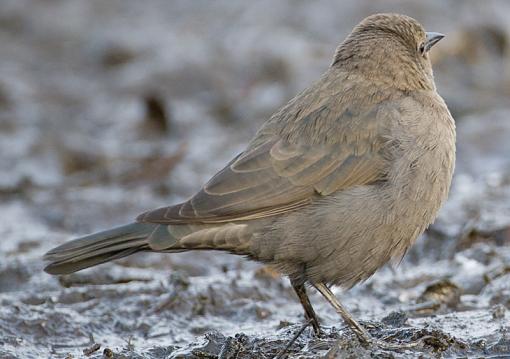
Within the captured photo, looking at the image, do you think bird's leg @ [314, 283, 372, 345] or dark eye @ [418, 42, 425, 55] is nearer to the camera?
bird's leg @ [314, 283, 372, 345]

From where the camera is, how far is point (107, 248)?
6.01 metres

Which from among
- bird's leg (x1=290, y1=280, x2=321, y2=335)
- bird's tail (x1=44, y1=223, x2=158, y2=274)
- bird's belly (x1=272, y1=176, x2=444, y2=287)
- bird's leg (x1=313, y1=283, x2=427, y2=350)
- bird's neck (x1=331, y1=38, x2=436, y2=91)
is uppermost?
bird's neck (x1=331, y1=38, x2=436, y2=91)

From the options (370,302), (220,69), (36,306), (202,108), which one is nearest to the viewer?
(36,306)

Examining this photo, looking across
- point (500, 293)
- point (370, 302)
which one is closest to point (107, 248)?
point (370, 302)

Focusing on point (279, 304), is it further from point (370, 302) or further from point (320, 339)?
point (320, 339)

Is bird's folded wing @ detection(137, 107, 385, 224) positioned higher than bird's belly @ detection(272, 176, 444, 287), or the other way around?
bird's folded wing @ detection(137, 107, 385, 224)

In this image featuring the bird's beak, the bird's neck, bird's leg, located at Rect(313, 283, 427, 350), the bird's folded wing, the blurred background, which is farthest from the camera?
the bird's beak

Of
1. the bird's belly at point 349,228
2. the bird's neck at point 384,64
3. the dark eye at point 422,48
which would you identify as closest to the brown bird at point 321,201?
the bird's belly at point 349,228

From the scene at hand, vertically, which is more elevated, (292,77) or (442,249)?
(292,77)

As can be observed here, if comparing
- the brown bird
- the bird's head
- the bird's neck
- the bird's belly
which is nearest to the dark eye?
the bird's head

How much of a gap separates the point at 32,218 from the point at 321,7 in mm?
6977

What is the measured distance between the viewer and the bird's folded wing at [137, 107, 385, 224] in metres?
5.88

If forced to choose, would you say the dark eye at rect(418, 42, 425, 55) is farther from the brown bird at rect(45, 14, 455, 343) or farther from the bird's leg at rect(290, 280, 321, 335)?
the bird's leg at rect(290, 280, 321, 335)

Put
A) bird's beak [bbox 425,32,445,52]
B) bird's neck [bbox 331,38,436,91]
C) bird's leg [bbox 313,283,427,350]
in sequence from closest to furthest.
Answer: bird's leg [bbox 313,283,427,350], bird's neck [bbox 331,38,436,91], bird's beak [bbox 425,32,445,52]
